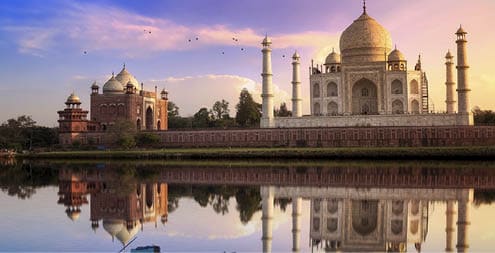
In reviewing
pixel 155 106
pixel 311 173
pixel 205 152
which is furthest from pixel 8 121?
pixel 311 173

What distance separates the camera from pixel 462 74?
47.6 meters

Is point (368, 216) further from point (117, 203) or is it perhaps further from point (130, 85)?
point (130, 85)

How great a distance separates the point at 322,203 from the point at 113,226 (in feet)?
21.8

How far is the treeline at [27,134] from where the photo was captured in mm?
Answer: 60781

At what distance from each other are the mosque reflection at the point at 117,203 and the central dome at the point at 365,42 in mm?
32202

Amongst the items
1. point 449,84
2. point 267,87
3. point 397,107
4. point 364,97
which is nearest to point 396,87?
point 397,107

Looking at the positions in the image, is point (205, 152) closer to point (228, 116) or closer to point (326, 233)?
point (228, 116)

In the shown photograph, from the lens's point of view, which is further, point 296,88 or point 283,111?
point 283,111

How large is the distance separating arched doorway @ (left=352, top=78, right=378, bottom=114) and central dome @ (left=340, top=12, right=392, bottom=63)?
2.12 meters

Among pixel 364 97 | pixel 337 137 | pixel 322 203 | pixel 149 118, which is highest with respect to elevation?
pixel 364 97

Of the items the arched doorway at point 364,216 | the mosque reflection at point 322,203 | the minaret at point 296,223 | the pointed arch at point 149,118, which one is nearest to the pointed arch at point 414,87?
the mosque reflection at point 322,203

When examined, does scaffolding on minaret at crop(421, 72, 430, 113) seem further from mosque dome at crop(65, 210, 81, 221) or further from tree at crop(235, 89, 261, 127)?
mosque dome at crop(65, 210, 81, 221)

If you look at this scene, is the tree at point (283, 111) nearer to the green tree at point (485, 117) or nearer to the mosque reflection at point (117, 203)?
the green tree at point (485, 117)

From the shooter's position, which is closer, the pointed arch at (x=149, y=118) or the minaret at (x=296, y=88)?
the minaret at (x=296, y=88)
